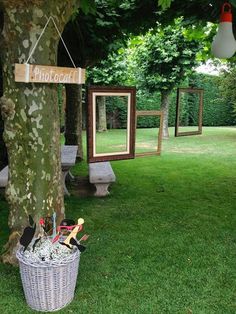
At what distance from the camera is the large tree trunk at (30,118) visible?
9.43ft

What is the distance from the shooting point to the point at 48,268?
247 cm

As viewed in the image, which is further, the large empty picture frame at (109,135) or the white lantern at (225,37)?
the white lantern at (225,37)

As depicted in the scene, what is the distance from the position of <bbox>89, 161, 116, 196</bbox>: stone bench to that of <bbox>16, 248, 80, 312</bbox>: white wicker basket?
9.46 ft

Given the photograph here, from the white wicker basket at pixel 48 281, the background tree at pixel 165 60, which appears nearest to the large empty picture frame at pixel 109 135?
the white wicker basket at pixel 48 281

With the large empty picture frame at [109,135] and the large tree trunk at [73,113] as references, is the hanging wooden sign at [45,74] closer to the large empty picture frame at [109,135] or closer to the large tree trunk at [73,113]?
the large empty picture frame at [109,135]

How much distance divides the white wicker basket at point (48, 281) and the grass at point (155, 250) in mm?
100

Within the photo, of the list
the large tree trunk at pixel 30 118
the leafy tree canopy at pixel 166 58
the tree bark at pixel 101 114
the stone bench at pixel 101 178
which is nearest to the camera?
the large tree trunk at pixel 30 118

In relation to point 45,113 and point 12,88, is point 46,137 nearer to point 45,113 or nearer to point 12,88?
point 45,113

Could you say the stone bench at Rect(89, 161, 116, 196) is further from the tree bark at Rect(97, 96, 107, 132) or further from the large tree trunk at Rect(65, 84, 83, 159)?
the large tree trunk at Rect(65, 84, 83, 159)

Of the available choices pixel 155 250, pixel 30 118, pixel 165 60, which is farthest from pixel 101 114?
pixel 165 60

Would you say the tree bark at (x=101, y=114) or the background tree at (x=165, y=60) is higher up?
the background tree at (x=165, y=60)

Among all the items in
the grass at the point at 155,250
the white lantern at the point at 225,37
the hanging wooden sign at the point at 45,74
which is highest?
the white lantern at the point at 225,37

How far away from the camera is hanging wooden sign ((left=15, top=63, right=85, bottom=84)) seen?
272 centimetres

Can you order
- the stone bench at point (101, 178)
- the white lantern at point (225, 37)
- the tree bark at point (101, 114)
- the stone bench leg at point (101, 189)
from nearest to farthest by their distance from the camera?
the white lantern at point (225, 37)
the tree bark at point (101, 114)
the stone bench at point (101, 178)
the stone bench leg at point (101, 189)
